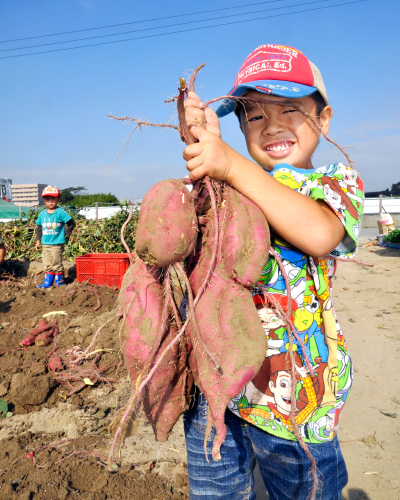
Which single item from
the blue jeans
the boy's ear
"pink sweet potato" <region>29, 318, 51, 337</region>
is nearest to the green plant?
"pink sweet potato" <region>29, 318, 51, 337</region>

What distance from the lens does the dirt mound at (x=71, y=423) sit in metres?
2.25

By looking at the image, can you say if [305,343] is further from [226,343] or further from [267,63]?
[267,63]

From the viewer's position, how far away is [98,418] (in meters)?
3.08

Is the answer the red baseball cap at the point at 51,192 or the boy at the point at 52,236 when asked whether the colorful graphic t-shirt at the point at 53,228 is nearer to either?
the boy at the point at 52,236

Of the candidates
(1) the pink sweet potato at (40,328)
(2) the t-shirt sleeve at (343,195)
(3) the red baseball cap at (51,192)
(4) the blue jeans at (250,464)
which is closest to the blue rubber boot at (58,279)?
(3) the red baseball cap at (51,192)

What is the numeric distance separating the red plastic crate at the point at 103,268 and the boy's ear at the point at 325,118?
4584 mm

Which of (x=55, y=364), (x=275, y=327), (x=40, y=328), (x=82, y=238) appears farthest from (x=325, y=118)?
(x=82, y=238)

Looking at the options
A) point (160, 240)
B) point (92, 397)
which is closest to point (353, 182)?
point (160, 240)

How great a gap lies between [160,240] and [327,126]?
31.4 inches

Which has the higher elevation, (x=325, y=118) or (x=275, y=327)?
(x=325, y=118)

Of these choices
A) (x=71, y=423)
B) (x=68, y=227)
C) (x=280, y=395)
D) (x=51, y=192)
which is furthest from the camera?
(x=68, y=227)

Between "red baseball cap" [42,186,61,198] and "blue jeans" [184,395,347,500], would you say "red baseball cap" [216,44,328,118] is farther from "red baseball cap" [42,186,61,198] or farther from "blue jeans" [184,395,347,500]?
"red baseball cap" [42,186,61,198]

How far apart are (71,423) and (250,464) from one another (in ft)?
6.57

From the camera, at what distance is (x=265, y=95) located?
4.27 ft
